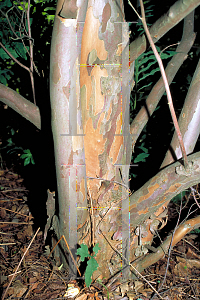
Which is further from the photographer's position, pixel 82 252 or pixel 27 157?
pixel 27 157

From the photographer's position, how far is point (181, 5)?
3.86ft

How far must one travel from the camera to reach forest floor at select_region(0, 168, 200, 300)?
150cm

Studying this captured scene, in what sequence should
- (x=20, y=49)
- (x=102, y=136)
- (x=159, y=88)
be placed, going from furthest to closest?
(x=20, y=49), (x=159, y=88), (x=102, y=136)

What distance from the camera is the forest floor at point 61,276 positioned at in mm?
1501

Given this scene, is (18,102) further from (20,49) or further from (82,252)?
(20,49)

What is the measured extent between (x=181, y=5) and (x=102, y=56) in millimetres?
428

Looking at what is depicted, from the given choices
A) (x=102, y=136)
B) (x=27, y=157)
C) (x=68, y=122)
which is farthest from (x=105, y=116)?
(x=27, y=157)

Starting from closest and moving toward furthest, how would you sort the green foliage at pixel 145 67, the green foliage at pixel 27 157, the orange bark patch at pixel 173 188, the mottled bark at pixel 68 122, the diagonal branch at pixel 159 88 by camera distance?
the mottled bark at pixel 68 122 → the orange bark patch at pixel 173 188 → the diagonal branch at pixel 159 88 → the green foliage at pixel 145 67 → the green foliage at pixel 27 157

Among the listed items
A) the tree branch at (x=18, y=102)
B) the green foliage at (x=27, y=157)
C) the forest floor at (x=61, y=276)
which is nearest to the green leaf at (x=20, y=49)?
the green foliage at (x=27, y=157)

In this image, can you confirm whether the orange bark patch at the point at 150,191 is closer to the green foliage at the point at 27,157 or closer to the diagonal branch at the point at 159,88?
the diagonal branch at the point at 159,88

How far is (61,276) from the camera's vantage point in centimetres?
161

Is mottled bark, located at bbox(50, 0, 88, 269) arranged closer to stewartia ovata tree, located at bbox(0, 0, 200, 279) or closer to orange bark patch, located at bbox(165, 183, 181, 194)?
stewartia ovata tree, located at bbox(0, 0, 200, 279)

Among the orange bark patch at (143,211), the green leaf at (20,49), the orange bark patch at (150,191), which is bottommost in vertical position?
the orange bark patch at (143,211)

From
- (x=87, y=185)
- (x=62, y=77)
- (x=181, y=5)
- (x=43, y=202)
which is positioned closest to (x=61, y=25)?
(x=62, y=77)
